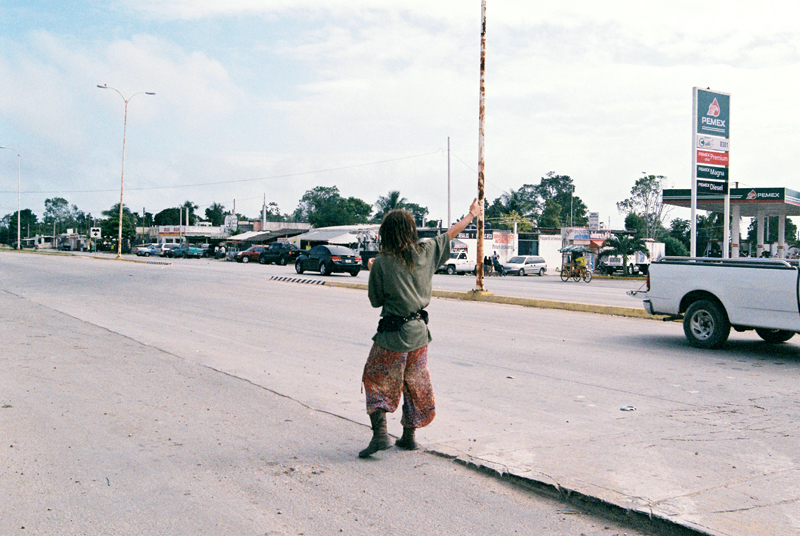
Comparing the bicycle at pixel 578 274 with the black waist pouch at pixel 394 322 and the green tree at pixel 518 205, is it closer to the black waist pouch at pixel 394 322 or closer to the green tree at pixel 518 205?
the black waist pouch at pixel 394 322

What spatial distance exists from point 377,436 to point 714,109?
18095mm

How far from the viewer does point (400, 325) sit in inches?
195

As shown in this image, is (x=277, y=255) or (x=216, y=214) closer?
(x=277, y=255)

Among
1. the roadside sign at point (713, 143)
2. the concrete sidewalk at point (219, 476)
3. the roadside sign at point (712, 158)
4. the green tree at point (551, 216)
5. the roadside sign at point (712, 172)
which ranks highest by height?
the green tree at point (551, 216)

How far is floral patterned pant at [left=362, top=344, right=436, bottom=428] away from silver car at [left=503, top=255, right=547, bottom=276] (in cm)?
4297

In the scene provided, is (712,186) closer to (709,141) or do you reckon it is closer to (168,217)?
(709,141)

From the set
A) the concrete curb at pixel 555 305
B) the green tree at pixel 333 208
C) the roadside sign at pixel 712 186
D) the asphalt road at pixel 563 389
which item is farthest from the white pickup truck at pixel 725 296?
the green tree at pixel 333 208

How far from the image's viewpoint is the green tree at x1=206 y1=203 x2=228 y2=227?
449 ft

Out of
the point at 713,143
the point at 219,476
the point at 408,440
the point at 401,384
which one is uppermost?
the point at 713,143

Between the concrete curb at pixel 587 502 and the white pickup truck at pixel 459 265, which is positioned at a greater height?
the white pickup truck at pixel 459 265

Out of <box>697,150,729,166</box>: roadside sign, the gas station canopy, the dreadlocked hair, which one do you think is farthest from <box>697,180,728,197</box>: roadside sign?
the dreadlocked hair

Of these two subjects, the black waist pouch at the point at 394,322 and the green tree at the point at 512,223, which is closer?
the black waist pouch at the point at 394,322

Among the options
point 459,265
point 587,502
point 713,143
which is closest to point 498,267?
point 459,265

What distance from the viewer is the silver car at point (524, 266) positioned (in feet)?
157
